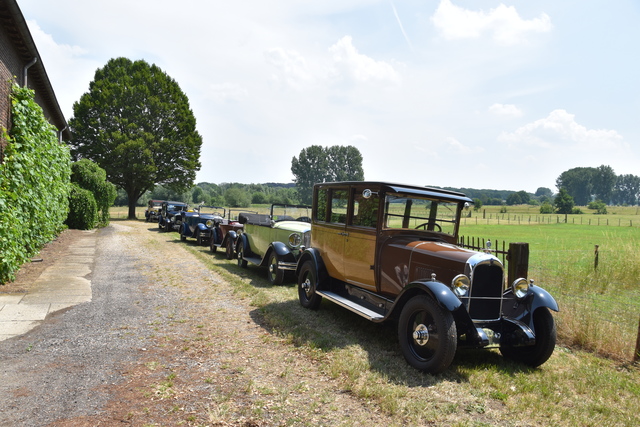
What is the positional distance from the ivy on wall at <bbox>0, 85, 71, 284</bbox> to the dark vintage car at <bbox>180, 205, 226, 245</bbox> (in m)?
5.16

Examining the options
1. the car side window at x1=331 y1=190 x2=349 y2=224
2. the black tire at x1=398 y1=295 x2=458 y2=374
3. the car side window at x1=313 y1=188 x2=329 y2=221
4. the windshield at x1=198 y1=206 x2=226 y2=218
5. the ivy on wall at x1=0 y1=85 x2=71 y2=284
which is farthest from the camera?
the windshield at x1=198 y1=206 x2=226 y2=218

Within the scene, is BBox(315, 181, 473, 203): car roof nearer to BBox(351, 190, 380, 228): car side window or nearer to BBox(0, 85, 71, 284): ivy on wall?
BBox(351, 190, 380, 228): car side window

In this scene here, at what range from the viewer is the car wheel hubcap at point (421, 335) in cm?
428

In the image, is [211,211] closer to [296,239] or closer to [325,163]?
[296,239]

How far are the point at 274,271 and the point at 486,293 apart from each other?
5.23 meters

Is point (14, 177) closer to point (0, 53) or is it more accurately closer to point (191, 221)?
point (0, 53)

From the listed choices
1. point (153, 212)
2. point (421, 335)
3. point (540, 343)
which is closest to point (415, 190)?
point (421, 335)

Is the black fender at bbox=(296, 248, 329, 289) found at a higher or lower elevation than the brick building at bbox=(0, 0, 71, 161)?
lower

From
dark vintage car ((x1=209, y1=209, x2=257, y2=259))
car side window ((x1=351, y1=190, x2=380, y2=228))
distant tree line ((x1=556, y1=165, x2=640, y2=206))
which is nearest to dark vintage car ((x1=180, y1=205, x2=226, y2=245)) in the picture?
dark vintage car ((x1=209, y1=209, x2=257, y2=259))

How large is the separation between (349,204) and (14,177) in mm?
6292

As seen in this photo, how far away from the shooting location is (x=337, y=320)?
20.3 feet

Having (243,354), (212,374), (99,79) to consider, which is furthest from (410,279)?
(99,79)

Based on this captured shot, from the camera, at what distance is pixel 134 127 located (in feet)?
102

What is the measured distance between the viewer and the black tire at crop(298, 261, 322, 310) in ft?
21.5
